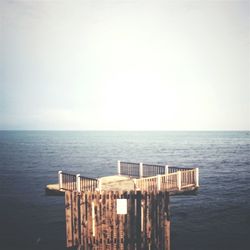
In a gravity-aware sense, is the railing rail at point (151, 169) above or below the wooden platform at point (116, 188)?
above

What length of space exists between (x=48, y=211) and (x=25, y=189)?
39.6 feet

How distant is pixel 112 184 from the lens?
63.8 feet

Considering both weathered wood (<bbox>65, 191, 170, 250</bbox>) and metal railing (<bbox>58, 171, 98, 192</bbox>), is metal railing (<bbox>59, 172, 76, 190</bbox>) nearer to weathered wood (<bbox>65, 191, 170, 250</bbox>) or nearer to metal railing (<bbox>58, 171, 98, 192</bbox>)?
metal railing (<bbox>58, 171, 98, 192</bbox>)

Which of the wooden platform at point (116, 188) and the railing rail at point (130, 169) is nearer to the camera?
the wooden platform at point (116, 188)

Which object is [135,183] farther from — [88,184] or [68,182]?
[68,182]

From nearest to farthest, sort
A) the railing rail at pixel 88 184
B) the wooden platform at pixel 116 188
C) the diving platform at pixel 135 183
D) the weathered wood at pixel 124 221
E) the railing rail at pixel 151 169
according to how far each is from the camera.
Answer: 1. the weathered wood at pixel 124 221
2. the diving platform at pixel 135 183
3. the railing rail at pixel 88 184
4. the wooden platform at pixel 116 188
5. the railing rail at pixel 151 169

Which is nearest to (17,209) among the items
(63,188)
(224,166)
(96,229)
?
(63,188)

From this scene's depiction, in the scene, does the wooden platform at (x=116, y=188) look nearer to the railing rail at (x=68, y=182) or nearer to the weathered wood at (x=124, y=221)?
the railing rail at (x=68, y=182)

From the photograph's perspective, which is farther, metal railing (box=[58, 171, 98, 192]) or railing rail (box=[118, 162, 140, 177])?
railing rail (box=[118, 162, 140, 177])

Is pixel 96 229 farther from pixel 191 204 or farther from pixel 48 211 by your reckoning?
pixel 191 204

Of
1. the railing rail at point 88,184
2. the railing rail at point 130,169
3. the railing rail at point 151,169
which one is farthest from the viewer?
the railing rail at point 130,169

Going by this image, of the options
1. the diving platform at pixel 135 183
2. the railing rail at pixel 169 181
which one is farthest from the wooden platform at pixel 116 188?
the railing rail at pixel 169 181

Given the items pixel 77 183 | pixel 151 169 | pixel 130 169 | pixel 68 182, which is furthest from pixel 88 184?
pixel 151 169

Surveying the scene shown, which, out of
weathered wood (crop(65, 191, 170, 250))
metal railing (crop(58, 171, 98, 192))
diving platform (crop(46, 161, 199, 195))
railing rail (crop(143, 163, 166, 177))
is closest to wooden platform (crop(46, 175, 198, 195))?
diving platform (crop(46, 161, 199, 195))
